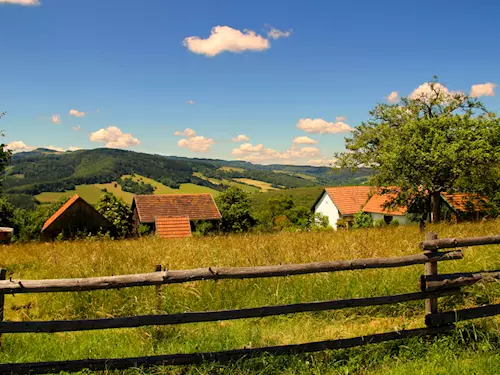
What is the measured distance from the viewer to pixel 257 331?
5230 millimetres

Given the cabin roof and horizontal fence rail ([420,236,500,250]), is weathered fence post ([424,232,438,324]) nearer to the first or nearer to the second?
horizontal fence rail ([420,236,500,250])

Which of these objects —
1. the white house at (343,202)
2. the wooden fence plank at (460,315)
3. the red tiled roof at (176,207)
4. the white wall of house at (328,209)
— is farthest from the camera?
the white wall of house at (328,209)

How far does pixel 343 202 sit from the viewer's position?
2237 inches

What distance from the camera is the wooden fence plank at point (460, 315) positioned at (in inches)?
195

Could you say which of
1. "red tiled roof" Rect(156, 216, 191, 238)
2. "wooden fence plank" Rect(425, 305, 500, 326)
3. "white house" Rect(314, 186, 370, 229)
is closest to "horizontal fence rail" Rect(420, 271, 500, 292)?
"wooden fence plank" Rect(425, 305, 500, 326)

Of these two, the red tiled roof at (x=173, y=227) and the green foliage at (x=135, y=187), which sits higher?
the green foliage at (x=135, y=187)

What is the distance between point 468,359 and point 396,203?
81.8 feet

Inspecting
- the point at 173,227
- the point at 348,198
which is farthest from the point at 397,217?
the point at 173,227

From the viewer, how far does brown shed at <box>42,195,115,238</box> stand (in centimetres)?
4338

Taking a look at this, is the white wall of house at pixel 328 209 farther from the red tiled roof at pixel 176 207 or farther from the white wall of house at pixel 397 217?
the red tiled roof at pixel 176 207

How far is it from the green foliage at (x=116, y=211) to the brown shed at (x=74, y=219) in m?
10.2

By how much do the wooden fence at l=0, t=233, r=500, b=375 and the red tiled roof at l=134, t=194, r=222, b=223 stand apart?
46.1m

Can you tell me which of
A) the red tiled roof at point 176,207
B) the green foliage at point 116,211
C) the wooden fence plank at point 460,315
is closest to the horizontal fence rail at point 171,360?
the wooden fence plank at point 460,315

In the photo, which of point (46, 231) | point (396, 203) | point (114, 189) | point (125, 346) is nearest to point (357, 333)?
point (125, 346)
